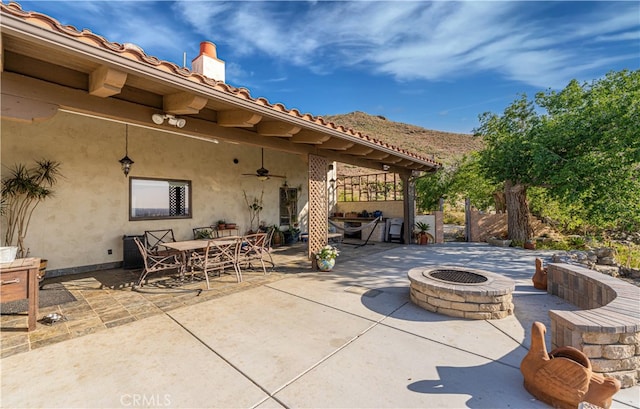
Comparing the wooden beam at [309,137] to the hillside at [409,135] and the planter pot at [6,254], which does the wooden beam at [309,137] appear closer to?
the planter pot at [6,254]

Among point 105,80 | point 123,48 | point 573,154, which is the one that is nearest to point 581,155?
point 573,154

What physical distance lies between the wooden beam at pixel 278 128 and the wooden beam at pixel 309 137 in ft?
1.66

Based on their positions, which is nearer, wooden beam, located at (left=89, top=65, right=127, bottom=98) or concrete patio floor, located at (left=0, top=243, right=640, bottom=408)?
concrete patio floor, located at (left=0, top=243, right=640, bottom=408)

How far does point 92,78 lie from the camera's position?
293cm

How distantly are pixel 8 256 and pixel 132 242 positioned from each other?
2.61 m

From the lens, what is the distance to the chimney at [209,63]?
5.76 meters

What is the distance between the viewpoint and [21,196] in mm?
4801

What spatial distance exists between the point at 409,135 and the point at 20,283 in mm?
37399

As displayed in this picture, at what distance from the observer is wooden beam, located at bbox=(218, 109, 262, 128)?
3934 mm

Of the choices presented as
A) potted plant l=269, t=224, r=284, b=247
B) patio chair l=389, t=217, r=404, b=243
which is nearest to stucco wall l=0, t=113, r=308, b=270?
potted plant l=269, t=224, r=284, b=247

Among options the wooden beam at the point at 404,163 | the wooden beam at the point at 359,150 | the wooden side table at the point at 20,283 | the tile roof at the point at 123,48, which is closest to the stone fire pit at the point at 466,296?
the tile roof at the point at 123,48

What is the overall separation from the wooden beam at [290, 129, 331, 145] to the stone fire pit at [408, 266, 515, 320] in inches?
116

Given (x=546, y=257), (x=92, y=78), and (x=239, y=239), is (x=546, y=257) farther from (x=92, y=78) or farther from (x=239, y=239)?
(x=92, y=78)

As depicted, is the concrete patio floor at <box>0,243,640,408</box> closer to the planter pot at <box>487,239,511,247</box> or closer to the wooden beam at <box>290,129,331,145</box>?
the wooden beam at <box>290,129,331,145</box>
